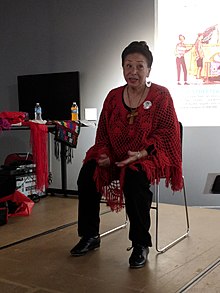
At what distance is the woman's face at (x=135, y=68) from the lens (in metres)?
2.36

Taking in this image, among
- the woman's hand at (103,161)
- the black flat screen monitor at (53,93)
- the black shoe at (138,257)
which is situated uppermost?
the black flat screen monitor at (53,93)

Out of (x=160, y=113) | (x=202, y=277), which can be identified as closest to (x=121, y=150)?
(x=160, y=113)

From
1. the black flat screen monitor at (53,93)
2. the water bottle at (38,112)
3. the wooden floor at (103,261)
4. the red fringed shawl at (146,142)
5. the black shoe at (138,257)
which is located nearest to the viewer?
the wooden floor at (103,261)

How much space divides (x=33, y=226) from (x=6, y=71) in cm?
239

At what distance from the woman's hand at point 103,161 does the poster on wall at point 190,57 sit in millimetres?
1662

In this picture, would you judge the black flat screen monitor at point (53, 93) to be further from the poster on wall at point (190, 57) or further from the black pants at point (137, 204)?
the black pants at point (137, 204)

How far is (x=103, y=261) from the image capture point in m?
2.25

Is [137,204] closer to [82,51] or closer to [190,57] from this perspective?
[190,57]

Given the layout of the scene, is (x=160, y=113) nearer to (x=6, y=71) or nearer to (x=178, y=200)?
(x=178, y=200)

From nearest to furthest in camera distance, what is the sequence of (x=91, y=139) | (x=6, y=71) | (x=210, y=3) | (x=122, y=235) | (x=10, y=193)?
(x=122, y=235)
(x=10, y=193)
(x=210, y=3)
(x=91, y=139)
(x=6, y=71)

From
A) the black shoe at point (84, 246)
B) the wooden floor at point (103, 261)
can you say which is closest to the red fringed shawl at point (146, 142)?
the black shoe at point (84, 246)

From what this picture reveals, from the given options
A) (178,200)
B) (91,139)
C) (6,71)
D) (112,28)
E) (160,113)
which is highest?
(112,28)

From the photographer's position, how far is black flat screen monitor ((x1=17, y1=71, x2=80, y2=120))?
14.0 ft

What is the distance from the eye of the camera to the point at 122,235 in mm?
2758
